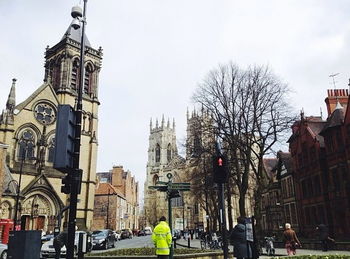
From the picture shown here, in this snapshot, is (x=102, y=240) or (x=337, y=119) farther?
(x=337, y=119)

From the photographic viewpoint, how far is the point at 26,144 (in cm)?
4150

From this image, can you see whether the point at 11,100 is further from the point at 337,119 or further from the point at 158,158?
the point at 158,158

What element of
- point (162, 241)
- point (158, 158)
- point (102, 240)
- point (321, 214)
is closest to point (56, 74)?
point (102, 240)

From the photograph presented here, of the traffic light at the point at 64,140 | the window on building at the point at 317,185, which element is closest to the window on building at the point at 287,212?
the window on building at the point at 317,185

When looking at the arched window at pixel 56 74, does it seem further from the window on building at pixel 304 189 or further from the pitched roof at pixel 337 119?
the pitched roof at pixel 337 119

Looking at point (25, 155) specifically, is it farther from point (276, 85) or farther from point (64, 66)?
point (276, 85)

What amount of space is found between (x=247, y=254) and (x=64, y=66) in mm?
43049

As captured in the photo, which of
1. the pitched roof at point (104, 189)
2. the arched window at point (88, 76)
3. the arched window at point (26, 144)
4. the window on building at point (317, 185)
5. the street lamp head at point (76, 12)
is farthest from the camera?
the pitched roof at point (104, 189)

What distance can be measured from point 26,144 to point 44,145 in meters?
2.03

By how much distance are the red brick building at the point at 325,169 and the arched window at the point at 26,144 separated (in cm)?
2969

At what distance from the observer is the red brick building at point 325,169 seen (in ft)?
95.8

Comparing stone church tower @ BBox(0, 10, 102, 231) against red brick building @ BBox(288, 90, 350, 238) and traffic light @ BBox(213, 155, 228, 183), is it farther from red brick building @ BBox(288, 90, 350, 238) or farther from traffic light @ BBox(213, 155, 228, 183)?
traffic light @ BBox(213, 155, 228, 183)

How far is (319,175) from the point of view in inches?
1312

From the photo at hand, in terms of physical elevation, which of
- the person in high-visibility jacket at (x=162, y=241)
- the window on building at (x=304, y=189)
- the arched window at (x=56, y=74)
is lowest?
the person in high-visibility jacket at (x=162, y=241)
